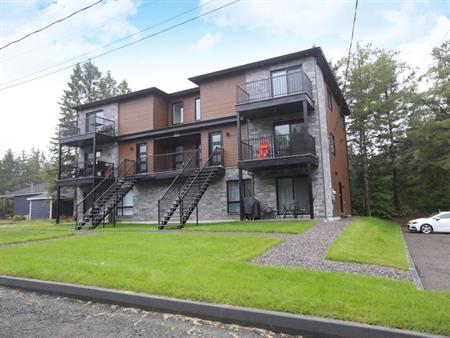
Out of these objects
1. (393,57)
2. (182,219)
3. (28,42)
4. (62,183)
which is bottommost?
(182,219)

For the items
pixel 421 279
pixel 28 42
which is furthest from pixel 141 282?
pixel 28 42

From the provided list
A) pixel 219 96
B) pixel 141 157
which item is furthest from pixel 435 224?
pixel 141 157

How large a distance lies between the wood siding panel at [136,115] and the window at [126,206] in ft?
13.8

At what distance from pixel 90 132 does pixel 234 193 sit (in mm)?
10469

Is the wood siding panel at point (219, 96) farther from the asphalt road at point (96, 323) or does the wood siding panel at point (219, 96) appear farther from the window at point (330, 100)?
the asphalt road at point (96, 323)

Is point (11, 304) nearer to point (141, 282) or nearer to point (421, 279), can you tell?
point (141, 282)

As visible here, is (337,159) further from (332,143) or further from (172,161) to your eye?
(172,161)

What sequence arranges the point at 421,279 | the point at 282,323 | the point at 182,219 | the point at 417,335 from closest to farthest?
the point at 417,335 < the point at 282,323 < the point at 421,279 < the point at 182,219

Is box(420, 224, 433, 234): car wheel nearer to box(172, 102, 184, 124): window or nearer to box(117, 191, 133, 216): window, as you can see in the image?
box(172, 102, 184, 124): window

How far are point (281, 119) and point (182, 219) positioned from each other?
7.16 m

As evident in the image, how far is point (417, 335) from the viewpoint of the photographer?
10.9 ft

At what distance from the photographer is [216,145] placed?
17.9 metres

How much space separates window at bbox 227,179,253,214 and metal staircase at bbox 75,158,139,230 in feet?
18.7

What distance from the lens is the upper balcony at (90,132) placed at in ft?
65.6
